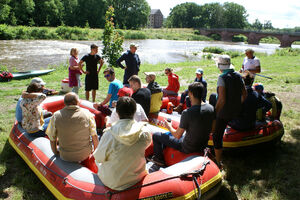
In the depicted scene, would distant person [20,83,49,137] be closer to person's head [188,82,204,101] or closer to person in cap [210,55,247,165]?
person's head [188,82,204,101]

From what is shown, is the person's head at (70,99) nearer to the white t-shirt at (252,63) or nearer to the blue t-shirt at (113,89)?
the blue t-shirt at (113,89)

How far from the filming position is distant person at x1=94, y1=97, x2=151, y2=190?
2.32 meters

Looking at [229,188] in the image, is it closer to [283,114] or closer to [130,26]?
[283,114]

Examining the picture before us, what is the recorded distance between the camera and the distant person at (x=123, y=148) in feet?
7.60

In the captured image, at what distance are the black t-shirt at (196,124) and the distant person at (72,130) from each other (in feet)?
4.06

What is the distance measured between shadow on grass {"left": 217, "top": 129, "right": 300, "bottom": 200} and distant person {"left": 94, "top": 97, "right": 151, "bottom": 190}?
5.20ft

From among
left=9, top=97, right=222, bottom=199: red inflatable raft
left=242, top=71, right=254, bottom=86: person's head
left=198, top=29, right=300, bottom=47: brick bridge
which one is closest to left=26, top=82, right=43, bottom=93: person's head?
left=9, top=97, right=222, bottom=199: red inflatable raft

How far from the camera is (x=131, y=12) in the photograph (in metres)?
63.1

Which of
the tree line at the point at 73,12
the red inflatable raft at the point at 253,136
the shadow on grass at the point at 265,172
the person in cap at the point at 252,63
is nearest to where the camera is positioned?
the shadow on grass at the point at 265,172

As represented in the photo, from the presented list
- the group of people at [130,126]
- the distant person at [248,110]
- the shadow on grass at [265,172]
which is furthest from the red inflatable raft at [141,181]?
the distant person at [248,110]

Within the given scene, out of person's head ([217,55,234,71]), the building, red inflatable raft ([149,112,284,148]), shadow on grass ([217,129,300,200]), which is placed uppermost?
the building

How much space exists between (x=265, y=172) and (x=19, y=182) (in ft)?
12.6

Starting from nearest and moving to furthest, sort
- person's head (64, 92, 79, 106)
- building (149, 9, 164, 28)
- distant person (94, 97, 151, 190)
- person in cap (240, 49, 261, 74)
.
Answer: distant person (94, 97, 151, 190) → person's head (64, 92, 79, 106) → person in cap (240, 49, 261, 74) → building (149, 9, 164, 28)

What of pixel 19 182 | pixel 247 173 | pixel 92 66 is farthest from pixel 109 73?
pixel 247 173
